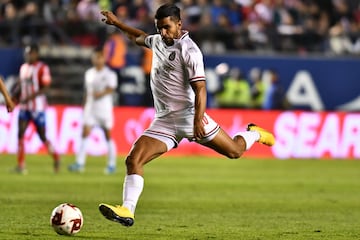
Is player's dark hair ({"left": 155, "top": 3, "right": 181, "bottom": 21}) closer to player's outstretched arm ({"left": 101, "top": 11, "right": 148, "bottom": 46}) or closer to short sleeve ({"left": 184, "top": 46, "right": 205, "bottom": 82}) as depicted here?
short sleeve ({"left": 184, "top": 46, "right": 205, "bottom": 82})

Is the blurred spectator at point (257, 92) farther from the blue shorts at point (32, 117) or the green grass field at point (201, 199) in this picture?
the blue shorts at point (32, 117)

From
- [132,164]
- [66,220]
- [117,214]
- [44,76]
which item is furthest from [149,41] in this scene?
[44,76]

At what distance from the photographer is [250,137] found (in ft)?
43.6

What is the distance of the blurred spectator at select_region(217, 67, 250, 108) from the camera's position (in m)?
29.7

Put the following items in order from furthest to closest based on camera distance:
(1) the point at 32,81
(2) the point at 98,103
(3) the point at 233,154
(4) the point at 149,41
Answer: (2) the point at 98,103 → (1) the point at 32,81 → (3) the point at 233,154 → (4) the point at 149,41

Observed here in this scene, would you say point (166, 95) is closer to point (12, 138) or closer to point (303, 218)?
point (303, 218)

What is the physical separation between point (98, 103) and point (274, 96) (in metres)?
8.65

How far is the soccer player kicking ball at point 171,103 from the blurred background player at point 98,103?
9.55 meters

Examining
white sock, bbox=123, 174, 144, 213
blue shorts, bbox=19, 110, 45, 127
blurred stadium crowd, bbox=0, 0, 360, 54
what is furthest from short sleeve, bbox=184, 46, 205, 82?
blurred stadium crowd, bbox=0, 0, 360, 54

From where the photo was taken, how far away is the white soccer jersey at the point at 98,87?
22000mm

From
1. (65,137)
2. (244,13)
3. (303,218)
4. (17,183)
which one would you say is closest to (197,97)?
(303,218)

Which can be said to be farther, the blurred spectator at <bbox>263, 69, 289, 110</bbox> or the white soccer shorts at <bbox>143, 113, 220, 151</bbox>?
the blurred spectator at <bbox>263, 69, 289, 110</bbox>

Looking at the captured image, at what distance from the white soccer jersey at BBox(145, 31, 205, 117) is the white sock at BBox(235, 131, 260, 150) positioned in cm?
131

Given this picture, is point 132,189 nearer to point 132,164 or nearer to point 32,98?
point 132,164
